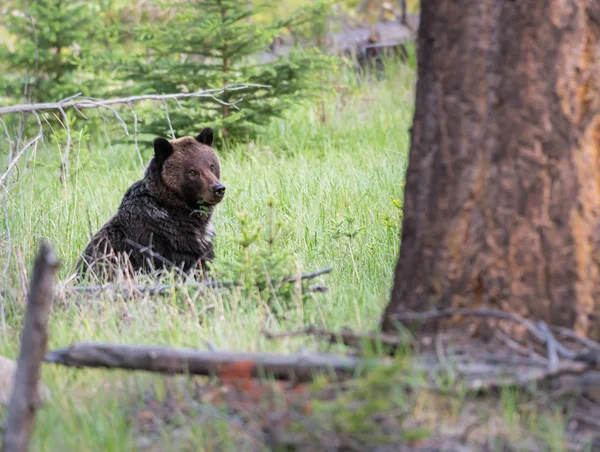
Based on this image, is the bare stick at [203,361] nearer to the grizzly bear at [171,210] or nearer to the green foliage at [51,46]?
the grizzly bear at [171,210]

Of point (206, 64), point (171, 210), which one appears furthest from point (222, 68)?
point (171, 210)

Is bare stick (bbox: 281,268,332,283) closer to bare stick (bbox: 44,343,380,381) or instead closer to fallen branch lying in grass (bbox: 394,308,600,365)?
fallen branch lying in grass (bbox: 394,308,600,365)

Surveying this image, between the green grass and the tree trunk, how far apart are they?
3.52ft

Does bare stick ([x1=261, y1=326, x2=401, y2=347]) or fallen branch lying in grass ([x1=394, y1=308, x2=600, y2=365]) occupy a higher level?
fallen branch lying in grass ([x1=394, y1=308, x2=600, y2=365])

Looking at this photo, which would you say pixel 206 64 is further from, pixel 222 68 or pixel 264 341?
pixel 264 341

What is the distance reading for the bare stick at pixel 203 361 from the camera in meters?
3.14

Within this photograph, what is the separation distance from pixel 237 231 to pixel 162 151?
1.23 metres

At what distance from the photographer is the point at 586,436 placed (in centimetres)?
298

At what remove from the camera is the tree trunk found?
Result: 3303 millimetres

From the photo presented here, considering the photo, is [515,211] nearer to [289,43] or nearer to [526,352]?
[526,352]

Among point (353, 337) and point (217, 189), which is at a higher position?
point (353, 337)

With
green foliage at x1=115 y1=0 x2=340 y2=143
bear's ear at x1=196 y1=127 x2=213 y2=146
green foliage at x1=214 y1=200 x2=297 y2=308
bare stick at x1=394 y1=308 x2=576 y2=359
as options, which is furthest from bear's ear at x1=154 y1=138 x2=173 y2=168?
bare stick at x1=394 y1=308 x2=576 y2=359

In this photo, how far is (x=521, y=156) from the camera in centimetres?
331

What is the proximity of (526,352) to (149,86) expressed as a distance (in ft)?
26.0
